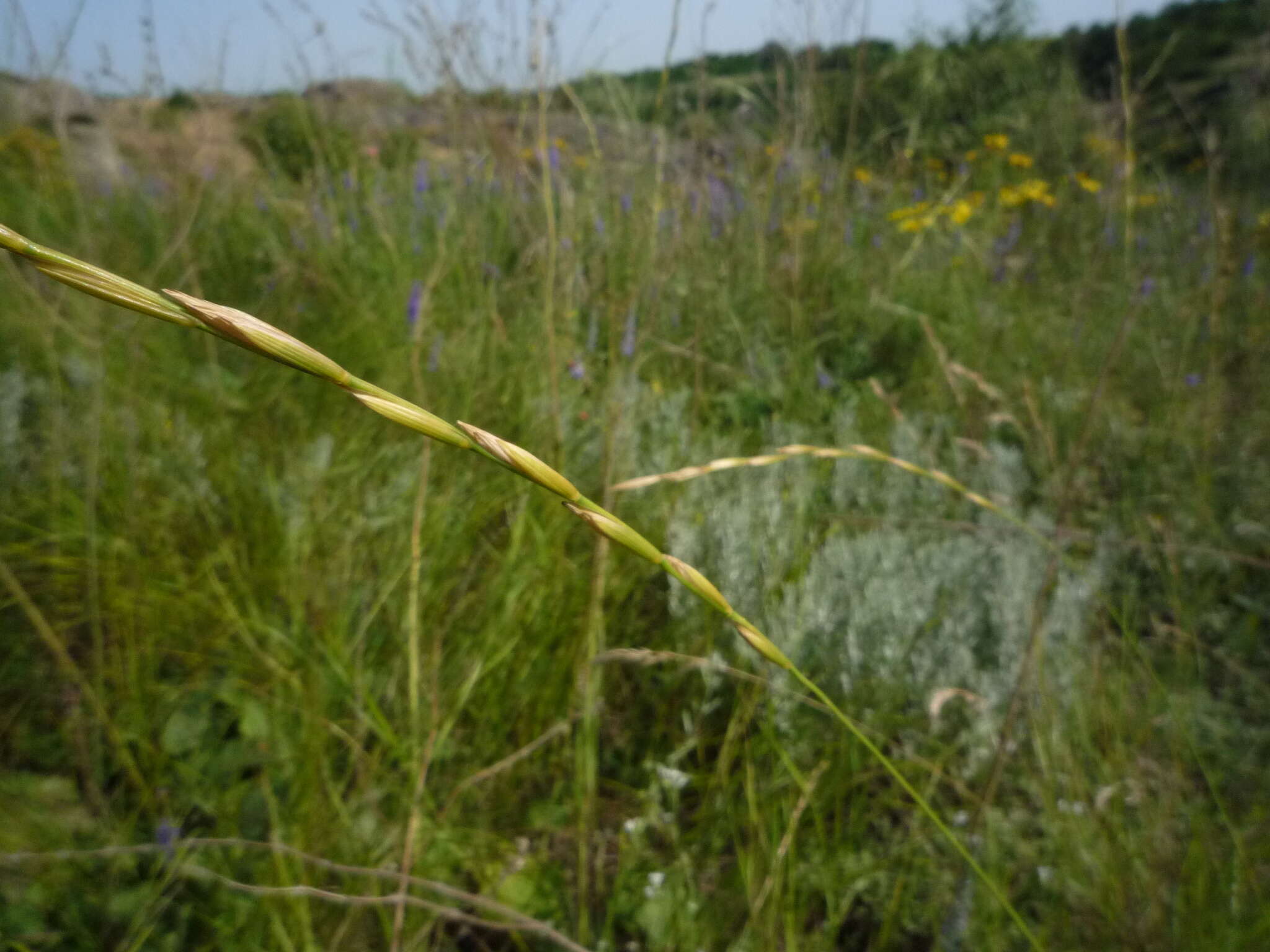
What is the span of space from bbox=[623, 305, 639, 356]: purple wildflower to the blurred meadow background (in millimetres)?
42

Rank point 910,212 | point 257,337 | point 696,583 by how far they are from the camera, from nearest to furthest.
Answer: point 257,337
point 696,583
point 910,212

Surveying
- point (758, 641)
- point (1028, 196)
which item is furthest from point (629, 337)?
point (1028, 196)

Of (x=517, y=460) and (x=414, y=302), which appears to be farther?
(x=414, y=302)

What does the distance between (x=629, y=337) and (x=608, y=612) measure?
0.67 metres

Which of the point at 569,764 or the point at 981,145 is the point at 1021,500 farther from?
the point at 981,145

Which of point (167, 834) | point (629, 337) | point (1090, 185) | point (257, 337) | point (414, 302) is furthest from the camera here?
point (1090, 185)

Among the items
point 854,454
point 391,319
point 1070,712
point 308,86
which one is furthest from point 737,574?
point 308,86

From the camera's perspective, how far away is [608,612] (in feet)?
4.66

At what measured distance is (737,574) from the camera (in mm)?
1520

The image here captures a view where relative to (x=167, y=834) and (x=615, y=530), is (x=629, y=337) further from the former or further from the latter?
(x=615, y=530)

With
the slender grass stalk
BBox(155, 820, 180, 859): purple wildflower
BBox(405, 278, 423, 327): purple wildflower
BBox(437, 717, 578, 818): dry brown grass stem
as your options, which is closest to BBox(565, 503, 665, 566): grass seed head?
the slender grass stalk

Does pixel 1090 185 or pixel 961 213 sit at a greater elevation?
pixel 1090 185

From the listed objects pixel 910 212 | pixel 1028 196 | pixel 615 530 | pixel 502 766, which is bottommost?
pixel 502 766

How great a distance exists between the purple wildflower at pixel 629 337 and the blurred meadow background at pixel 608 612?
42 mm
